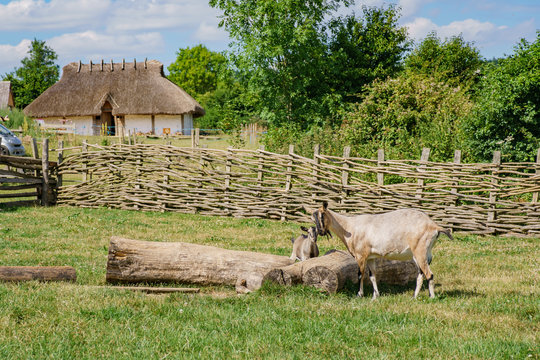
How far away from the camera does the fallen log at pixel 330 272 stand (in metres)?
6.17

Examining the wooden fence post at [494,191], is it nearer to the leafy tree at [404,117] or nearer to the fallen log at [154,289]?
the leafy tree at [404,117]

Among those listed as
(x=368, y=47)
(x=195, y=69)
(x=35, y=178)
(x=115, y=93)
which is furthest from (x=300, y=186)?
(x=195, y=69)

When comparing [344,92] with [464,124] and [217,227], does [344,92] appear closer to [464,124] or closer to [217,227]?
[464,124]

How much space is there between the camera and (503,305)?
5781 mm

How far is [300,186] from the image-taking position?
42.9ft

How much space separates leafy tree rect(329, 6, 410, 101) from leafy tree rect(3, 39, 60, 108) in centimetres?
4201

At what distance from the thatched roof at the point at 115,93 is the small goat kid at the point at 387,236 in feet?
113

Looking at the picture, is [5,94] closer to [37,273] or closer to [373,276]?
[37,273]

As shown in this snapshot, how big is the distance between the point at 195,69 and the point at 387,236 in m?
63.8

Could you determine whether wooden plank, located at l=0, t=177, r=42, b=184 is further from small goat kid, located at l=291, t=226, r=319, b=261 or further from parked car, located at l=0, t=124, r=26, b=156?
small goat kid, located at l=291, t=226, r=319, b=261

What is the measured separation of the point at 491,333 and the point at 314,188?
7.98 m

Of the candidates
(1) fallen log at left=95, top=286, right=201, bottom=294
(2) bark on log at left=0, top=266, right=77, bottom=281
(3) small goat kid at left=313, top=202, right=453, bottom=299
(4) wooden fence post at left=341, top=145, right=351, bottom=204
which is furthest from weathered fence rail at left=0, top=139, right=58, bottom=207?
(3) small goat kid at left=313, top=202, right=453, bottom=299

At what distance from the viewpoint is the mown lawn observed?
4379 mm

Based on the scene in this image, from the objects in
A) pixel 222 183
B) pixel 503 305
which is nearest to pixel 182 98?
pixel 222 183
